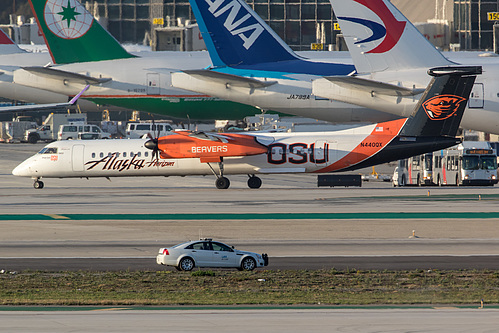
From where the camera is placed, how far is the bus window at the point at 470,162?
57812mm

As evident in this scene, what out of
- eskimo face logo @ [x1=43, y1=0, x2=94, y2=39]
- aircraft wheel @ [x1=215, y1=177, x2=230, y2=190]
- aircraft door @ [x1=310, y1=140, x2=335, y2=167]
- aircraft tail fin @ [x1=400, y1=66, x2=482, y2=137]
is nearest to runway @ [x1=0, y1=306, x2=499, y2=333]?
aircraft tail fin @ [x1=400, y1=66, x2=482, y2=137]

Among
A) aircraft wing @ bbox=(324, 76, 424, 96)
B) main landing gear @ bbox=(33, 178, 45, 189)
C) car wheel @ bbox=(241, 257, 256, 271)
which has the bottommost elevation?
main landing gear @ bbox=(33, 178, 45, 189)

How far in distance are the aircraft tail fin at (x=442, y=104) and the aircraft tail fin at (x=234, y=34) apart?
12774 mm

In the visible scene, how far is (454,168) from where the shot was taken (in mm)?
59688

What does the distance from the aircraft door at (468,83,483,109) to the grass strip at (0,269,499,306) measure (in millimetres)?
25470

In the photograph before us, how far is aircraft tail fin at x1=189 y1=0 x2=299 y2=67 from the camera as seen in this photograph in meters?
54.8

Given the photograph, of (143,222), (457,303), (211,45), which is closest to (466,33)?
(211,45)

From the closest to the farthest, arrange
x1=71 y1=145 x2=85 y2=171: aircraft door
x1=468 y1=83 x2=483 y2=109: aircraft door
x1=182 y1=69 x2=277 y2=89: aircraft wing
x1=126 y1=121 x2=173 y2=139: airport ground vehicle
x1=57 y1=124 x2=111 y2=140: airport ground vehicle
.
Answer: x1=468 y1=83 x2=483 y2=109: aircraft door, x1=71 y1=145 x2=85 y2=171: aircraft door, x1=182 y1=69 x2=277 y2=89: aircraft wing, x1=57 y1=124 x2=111 y2=140: airport ground vehicle, x1=126 y1=121 x2=173 y2=139: airport ground vehicle

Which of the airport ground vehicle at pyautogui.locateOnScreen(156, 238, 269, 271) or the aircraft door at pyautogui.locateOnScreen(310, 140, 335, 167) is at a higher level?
the aircraft door at pyautogui.locateOnScreen(310, 140, 335, 167)

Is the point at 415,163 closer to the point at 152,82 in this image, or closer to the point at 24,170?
the point at 152,82

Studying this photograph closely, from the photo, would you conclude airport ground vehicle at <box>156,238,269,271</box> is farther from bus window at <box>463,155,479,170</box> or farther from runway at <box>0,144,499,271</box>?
bus window at <box>463,155,479,170</box>

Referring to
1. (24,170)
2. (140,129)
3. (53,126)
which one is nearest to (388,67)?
(24,170)

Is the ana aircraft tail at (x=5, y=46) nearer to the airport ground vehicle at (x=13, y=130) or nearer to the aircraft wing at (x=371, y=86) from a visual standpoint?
the airport ground vehicle at (x=13, y=130)

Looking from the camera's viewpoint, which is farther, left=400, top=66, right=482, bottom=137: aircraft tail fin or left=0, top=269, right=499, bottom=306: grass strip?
left=400, top=66, right=482, bottom=137: aircraft tail fin
